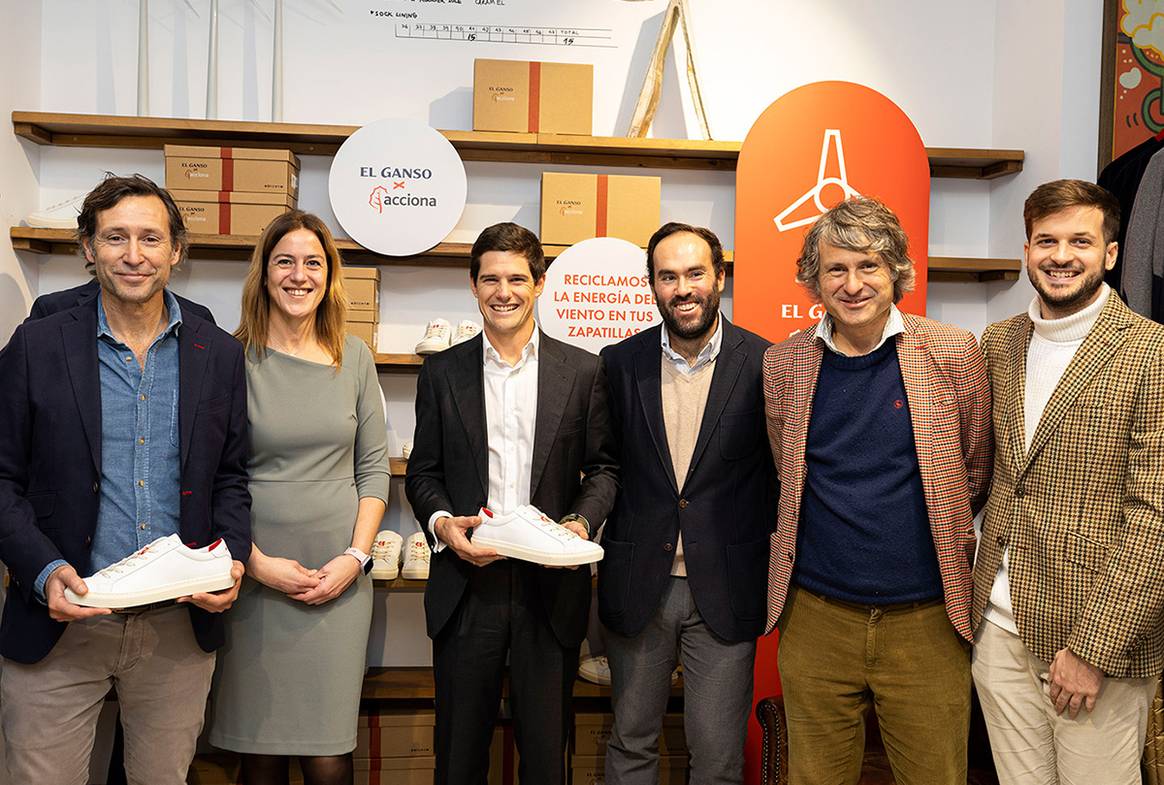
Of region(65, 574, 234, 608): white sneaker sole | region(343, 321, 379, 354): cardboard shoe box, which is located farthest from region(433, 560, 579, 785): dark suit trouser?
region(343, 321, 379, 354): cardboard shoe box

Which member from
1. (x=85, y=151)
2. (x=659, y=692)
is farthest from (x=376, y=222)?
(x=659, y=692)

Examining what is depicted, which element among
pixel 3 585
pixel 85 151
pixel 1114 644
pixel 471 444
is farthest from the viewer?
pixel 85 151

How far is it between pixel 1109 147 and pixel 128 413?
3497mm

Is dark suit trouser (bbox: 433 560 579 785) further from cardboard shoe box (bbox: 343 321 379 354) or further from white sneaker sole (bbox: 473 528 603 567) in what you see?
cardboard shoe box (bbox: 343 321 379 354)

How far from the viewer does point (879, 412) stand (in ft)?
7.58

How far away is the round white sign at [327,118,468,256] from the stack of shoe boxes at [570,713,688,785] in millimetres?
1899

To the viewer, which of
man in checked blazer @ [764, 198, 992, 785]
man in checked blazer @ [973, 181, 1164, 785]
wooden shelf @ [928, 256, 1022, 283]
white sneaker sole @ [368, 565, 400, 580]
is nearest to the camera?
man in checked blazer @ [973, 181, 1164, 785]

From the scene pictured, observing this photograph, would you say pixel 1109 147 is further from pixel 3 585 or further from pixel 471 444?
pixel 3 585

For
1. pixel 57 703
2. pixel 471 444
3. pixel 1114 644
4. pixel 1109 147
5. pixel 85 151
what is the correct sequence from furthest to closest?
pixel 85 151, pixel 1109 147, pixel 471 444, pixel 57 703, pixel 1114 644

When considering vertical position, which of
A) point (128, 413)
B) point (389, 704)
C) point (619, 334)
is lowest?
point (389, 704)

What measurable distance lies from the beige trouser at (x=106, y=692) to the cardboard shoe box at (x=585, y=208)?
2007mm

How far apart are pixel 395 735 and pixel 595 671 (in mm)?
784

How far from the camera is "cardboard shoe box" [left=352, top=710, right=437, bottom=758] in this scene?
11.6 feet

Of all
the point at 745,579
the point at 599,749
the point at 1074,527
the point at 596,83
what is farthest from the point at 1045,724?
the point at 596,83
